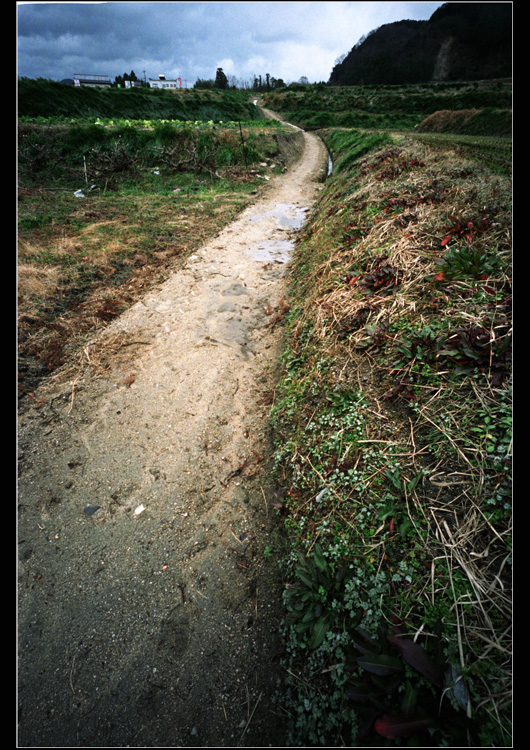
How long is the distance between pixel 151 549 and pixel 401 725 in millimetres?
2004

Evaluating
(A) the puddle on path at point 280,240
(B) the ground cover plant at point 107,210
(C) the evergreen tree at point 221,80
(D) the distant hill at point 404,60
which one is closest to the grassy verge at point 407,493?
(B) the ground cover plant at point 107,210

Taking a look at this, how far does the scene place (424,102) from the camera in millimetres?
26297

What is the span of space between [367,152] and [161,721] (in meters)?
12.0

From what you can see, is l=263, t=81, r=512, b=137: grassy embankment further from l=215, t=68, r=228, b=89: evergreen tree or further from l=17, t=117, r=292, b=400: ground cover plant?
l=215, t=68, r=228, b=89: evergreen tree

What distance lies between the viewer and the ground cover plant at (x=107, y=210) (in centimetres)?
529

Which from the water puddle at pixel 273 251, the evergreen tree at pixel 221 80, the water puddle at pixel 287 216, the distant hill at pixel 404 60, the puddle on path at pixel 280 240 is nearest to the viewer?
the water puddle at pixel 273 251

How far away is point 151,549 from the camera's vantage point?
258 centimetres

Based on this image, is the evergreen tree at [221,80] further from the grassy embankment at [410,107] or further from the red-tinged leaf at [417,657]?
the red-tinged leaf at [417,657]

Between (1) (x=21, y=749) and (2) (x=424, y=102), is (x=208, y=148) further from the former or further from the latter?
(2) (x=424, y=102)

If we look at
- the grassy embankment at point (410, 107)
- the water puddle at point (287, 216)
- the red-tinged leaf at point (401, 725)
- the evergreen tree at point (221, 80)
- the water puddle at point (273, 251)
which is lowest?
the red-tinged leaf at point (401, 725)

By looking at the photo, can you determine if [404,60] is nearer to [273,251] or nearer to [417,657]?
[273,251]

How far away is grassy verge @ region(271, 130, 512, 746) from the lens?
1.38 meters

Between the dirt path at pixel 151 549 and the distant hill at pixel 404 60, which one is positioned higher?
the distant hill at pixel 404 60

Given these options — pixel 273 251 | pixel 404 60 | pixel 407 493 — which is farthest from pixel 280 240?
pixel 404 60
